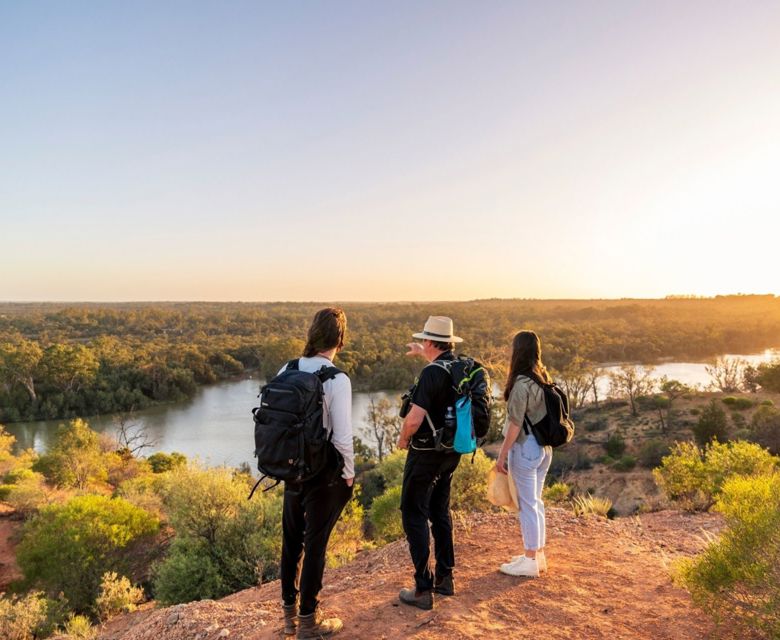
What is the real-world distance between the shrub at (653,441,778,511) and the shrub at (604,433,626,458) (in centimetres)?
1781

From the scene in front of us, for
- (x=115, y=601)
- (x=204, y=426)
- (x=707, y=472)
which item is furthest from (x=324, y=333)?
(x=204, y=426)

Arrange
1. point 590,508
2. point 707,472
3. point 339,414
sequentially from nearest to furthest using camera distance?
point 339,414 < point 590,508 < point 707,472

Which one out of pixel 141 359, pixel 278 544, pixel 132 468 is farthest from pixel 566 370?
pixel 141 359

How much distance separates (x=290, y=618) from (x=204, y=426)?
36861 millimetres

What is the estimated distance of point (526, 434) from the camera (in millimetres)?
3242

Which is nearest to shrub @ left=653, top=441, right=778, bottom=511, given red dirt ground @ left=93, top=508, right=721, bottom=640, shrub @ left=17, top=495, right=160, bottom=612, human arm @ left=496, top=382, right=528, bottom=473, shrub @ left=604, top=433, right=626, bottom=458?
red dirt ground @ left=93, top=508, right=721, bottom=640

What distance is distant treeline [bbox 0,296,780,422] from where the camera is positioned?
4100cm

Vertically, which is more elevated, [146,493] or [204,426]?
[146,493]

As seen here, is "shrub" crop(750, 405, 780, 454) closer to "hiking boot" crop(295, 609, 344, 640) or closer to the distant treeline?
the distant treeline

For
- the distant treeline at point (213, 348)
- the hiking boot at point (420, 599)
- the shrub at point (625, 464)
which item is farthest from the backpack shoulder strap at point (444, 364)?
the shrub at point (625, 464)

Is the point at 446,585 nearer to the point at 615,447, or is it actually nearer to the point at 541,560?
the point at 541,560

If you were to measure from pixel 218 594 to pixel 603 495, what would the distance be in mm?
16158

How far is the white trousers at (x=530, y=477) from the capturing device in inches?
128

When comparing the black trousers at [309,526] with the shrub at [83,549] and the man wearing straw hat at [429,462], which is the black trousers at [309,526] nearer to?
the man wearing straw hat at [429,462]
